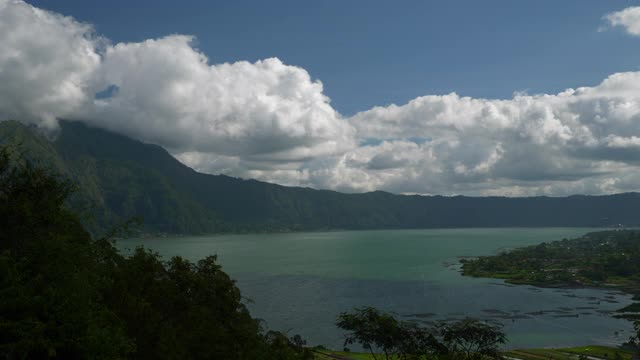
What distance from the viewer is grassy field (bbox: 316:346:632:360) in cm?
8875

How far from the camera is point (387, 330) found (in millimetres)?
57938

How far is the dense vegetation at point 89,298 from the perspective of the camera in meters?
21.0

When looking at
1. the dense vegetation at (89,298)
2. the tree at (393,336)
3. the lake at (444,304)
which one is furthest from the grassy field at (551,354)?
the dense vegetation at (89,298)

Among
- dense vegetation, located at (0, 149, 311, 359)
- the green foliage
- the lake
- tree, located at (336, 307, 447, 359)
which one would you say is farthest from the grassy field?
dense vegetation, located at (0, 149, 311, 359)

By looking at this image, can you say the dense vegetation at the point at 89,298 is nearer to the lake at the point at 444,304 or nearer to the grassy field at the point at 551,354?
the grassy field at the point at 551,354

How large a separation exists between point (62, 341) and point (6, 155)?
1587 centimetres

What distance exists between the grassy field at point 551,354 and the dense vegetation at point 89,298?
4413 centimetres

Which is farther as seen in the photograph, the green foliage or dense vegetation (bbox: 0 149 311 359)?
the green foliage

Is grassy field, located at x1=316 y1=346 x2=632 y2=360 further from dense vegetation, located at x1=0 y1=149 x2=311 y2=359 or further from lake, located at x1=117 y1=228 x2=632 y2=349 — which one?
dense vegetation, located at x1=0 y1=149 x2=311 y2=359

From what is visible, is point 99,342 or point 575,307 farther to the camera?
point 575,307

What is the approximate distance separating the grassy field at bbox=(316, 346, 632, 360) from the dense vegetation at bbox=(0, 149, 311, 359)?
1737 inches

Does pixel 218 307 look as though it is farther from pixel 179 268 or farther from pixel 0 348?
pixel 0 348

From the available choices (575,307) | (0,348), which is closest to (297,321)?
(575,307)

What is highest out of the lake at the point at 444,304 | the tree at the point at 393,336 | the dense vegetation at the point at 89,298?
the dense vegetation at the point at 89,298
